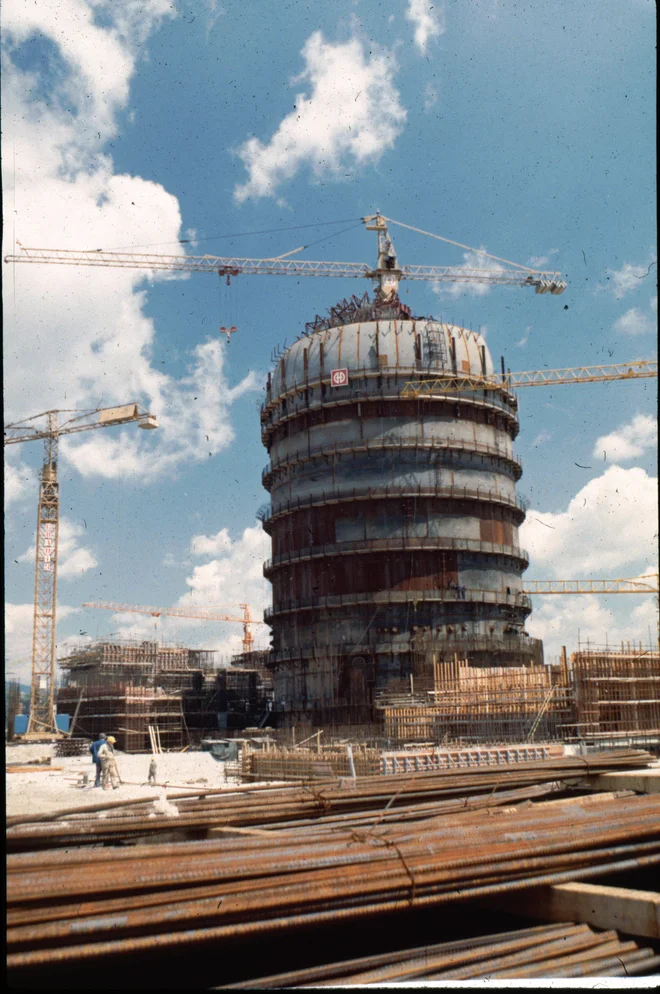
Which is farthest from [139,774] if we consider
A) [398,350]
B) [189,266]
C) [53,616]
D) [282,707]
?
[189,266]

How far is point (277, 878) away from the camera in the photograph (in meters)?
6.36

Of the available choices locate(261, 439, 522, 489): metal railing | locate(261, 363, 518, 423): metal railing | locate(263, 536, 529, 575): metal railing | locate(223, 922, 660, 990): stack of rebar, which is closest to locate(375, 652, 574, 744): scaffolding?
locate(263, 536, 529, 575): metal railing

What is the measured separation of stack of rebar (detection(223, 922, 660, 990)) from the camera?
5.86 meters

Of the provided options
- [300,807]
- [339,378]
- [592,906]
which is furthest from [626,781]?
[339,378]

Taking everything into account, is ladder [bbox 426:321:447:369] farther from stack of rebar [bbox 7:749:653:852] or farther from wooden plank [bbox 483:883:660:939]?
wooden plank [bbox 483:883:660:939]

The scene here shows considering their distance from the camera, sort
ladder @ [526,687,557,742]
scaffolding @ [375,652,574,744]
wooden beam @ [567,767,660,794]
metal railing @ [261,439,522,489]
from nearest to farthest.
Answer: wooden beam @ [567,767,660,794], ladder @ [526,687,557,742], scaffolding @ [375,652,574,744], metal railing @ [261,439,522,489]

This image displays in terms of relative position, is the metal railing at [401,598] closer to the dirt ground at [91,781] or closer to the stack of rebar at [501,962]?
the dirt ground at [91,781]

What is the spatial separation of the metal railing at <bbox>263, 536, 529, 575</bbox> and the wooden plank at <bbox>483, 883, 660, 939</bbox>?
3413 cm

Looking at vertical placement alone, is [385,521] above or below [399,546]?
above

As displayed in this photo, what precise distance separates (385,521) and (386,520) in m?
0.07

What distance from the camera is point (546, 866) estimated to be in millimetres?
7551

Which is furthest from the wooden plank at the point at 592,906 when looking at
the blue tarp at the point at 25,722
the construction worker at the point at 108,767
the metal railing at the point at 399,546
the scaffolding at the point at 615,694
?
the blue tarp at the point at 25,722

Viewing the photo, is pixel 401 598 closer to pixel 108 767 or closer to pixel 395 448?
pixel 395 448

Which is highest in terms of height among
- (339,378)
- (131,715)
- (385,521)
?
(339,378)
